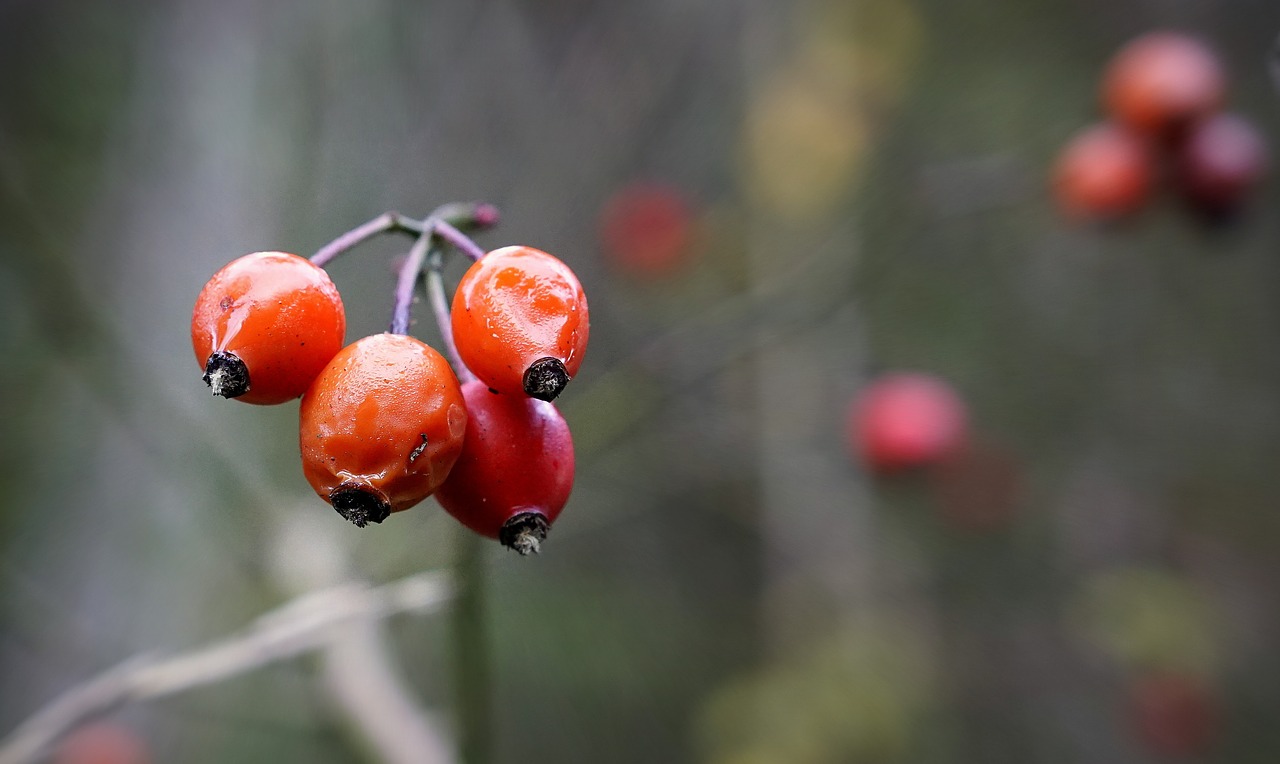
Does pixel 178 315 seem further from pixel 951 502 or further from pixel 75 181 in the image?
pixel 951 502

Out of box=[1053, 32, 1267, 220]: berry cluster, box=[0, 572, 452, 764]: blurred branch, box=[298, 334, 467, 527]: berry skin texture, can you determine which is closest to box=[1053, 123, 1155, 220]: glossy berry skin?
box=[1053, 32, 1267, 220]: berry cluster

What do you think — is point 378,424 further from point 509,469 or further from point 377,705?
point 377,705

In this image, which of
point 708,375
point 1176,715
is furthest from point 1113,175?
point 1176,715

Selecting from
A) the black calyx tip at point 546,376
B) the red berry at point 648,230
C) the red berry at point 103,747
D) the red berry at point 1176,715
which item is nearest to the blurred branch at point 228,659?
the black calyx tip at point 546,376

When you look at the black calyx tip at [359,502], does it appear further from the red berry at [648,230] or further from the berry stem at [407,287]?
the red berry at [648,230]

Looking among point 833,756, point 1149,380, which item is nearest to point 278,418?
point 833,756

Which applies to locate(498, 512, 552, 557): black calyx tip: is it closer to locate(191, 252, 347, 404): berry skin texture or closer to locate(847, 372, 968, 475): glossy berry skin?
locate(191, 252, 347, 404): berry skin texture
